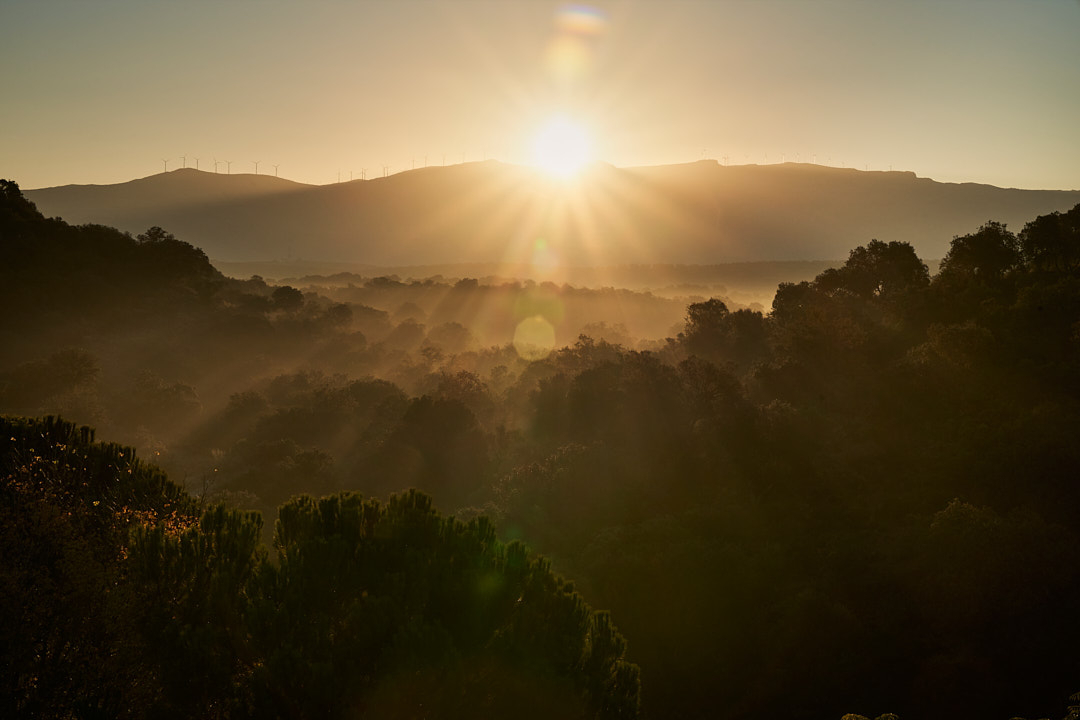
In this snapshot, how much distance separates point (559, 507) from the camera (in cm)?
3241

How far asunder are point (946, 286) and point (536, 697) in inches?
1690

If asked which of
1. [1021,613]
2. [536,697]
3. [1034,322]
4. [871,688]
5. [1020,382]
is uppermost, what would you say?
[1034,322]

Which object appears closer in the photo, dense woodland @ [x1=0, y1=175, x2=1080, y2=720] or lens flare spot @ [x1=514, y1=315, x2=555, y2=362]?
dense woodland @ [x1=0, y1=175, x2=1080, y2=720]

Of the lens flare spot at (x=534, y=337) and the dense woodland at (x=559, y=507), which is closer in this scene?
the dense woodland at (x=559, y=507)

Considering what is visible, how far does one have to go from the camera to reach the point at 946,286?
44438 millimetres

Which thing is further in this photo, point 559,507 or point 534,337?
point 534,337

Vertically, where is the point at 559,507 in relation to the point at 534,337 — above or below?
below

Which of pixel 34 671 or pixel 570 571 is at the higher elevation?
pixel 34 671

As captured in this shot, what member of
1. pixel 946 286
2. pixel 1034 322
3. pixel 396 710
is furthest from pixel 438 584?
pixel 946 286

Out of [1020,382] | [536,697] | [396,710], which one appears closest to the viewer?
[396,710]

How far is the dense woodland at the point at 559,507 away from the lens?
39.3 feet

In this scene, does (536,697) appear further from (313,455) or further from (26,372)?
(26,372)

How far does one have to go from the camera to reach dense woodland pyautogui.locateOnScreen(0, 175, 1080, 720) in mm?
11977

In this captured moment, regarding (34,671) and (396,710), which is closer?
(34,671)
